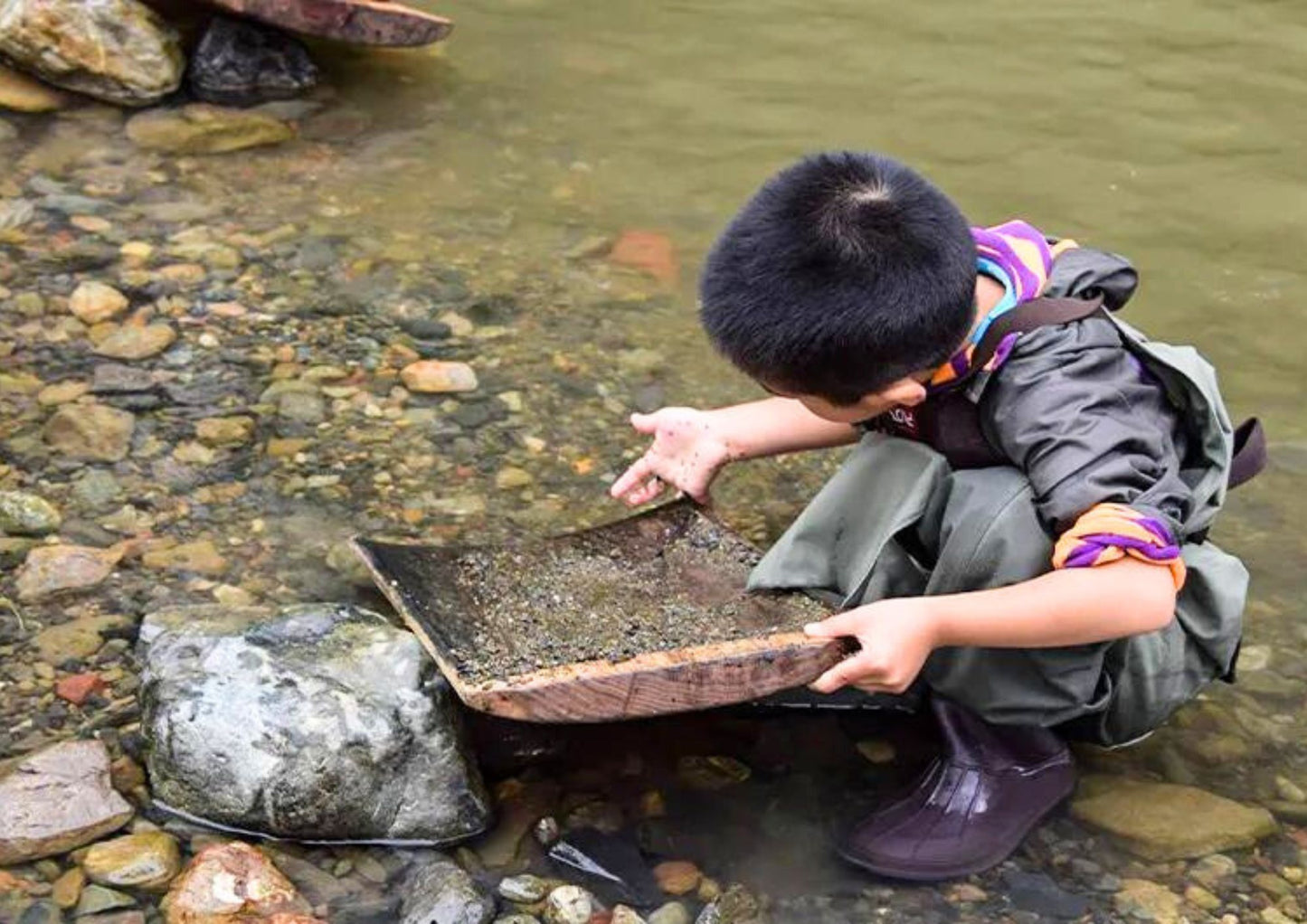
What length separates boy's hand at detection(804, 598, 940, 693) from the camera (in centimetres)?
234

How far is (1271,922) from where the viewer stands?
2.53m

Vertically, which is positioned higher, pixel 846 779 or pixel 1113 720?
pixel 1113 720

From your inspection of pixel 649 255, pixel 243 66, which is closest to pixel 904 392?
pixel 649 255

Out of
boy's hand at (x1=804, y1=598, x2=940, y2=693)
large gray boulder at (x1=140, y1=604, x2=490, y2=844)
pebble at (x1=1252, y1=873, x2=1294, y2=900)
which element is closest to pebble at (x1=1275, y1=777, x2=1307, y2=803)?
pebble at (x1=1252, y1=873, x2=1294, y2=900)

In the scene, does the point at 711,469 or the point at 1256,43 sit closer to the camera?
the point at 711,469

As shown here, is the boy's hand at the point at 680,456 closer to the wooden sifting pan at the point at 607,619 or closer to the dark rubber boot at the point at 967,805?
the wooden sifting pan at the point at 607,619

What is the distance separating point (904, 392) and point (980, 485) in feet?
0.69

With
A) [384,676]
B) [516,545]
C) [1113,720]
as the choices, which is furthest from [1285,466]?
[384,676]

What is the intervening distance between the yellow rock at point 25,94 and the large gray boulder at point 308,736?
2.70 metres

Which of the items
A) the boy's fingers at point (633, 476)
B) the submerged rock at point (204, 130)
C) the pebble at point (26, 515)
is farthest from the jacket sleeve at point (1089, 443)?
the submerged rock at point (204, 130)

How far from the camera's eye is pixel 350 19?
4977mm

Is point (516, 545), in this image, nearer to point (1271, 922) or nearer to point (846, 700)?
point (846, 700)

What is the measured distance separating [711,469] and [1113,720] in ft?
2.46

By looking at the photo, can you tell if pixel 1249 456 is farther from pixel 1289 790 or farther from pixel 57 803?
pixel 57 803
